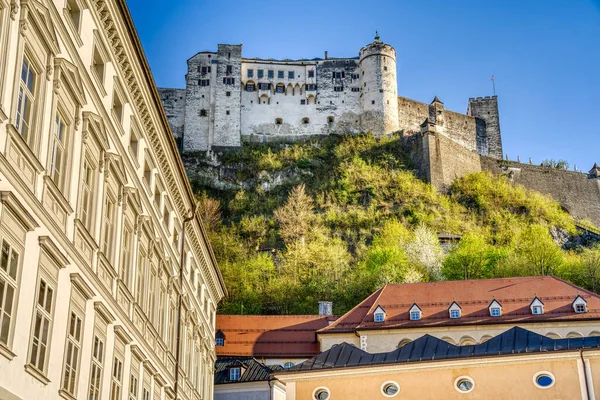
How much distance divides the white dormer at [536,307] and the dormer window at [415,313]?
18.7ft

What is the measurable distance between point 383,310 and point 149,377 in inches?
964

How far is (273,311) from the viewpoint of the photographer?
5847 cm

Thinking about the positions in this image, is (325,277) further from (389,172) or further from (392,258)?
(389,172)

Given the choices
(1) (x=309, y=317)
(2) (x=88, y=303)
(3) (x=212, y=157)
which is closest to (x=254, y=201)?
(3) (x=212, y=157)

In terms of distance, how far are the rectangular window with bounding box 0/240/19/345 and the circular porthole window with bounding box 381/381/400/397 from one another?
20.3 meters

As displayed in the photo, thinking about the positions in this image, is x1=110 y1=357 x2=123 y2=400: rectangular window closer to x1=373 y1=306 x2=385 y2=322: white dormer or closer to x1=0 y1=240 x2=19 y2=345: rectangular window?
x1=0 y1=240 x2=19 y2=345: rectangular window

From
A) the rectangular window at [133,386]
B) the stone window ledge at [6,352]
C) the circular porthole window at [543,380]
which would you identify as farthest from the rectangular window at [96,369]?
the circular porthole window at [543,380]

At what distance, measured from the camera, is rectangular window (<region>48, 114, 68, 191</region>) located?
1384 centimetres

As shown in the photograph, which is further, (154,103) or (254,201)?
(254,201)

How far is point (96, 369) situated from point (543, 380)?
17590 mm

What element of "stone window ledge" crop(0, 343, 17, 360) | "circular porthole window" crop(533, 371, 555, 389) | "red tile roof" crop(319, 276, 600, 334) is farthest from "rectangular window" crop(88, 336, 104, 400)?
"red tile roof" crop(319, 276, 600, 334)

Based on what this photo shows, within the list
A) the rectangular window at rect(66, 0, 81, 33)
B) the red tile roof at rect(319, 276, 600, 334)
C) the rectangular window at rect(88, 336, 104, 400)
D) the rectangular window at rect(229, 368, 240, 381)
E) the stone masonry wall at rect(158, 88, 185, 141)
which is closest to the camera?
the rectangular window at rect(66, 0, 81, 33)

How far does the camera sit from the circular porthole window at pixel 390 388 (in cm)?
2981

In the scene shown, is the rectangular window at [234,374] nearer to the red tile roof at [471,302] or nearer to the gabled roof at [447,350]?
the red tile roof at [471,302]
